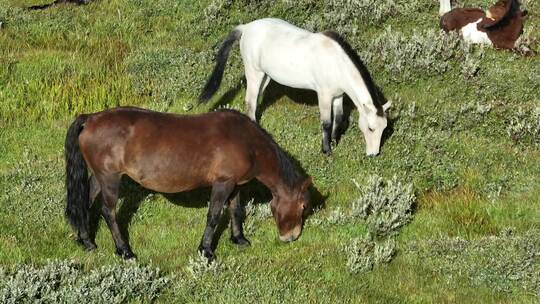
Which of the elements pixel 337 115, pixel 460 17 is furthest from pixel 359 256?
pixel 460 17

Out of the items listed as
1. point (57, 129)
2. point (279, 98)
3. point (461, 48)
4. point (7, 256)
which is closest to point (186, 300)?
point (7, 256)

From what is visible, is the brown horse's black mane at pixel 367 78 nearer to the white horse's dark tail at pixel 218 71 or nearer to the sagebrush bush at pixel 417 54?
the white horse's dark tail at pixel 218 71

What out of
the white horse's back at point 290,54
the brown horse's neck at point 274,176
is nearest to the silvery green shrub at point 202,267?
the brown horse's neck at point 274,176

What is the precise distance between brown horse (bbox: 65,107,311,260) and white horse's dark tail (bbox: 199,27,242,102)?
3.44 metres

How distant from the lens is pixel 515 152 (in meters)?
10.1

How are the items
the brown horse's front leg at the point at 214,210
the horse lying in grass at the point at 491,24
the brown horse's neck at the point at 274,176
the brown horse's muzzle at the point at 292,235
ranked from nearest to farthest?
the brown horse's front leg at the point at 214,210
the brown horse's neck at the point at 274,176
the brown horse's muzzle at the point at 292,235
the horse lying in grass at the point at 491,24

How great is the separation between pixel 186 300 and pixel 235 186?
1568 millimetres

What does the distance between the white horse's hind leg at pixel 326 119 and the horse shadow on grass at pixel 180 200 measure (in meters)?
1.13

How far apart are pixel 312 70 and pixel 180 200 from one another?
2.91 meters

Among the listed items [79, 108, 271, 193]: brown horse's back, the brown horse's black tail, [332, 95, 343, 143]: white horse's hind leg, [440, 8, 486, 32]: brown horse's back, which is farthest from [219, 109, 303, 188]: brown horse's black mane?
[440, 8, 486, 32]: brown horse's back

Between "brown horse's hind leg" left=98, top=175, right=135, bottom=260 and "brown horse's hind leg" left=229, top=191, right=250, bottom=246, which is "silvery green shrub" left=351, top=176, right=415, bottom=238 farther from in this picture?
"brown horse's hind leg" left=98, top=175, right=135, bottom=260

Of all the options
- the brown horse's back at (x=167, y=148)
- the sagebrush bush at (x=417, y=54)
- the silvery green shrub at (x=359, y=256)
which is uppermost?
the brown horse's back at (x=167, y=148)

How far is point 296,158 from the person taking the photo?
9852 millimetres

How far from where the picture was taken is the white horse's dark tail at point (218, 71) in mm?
10930
